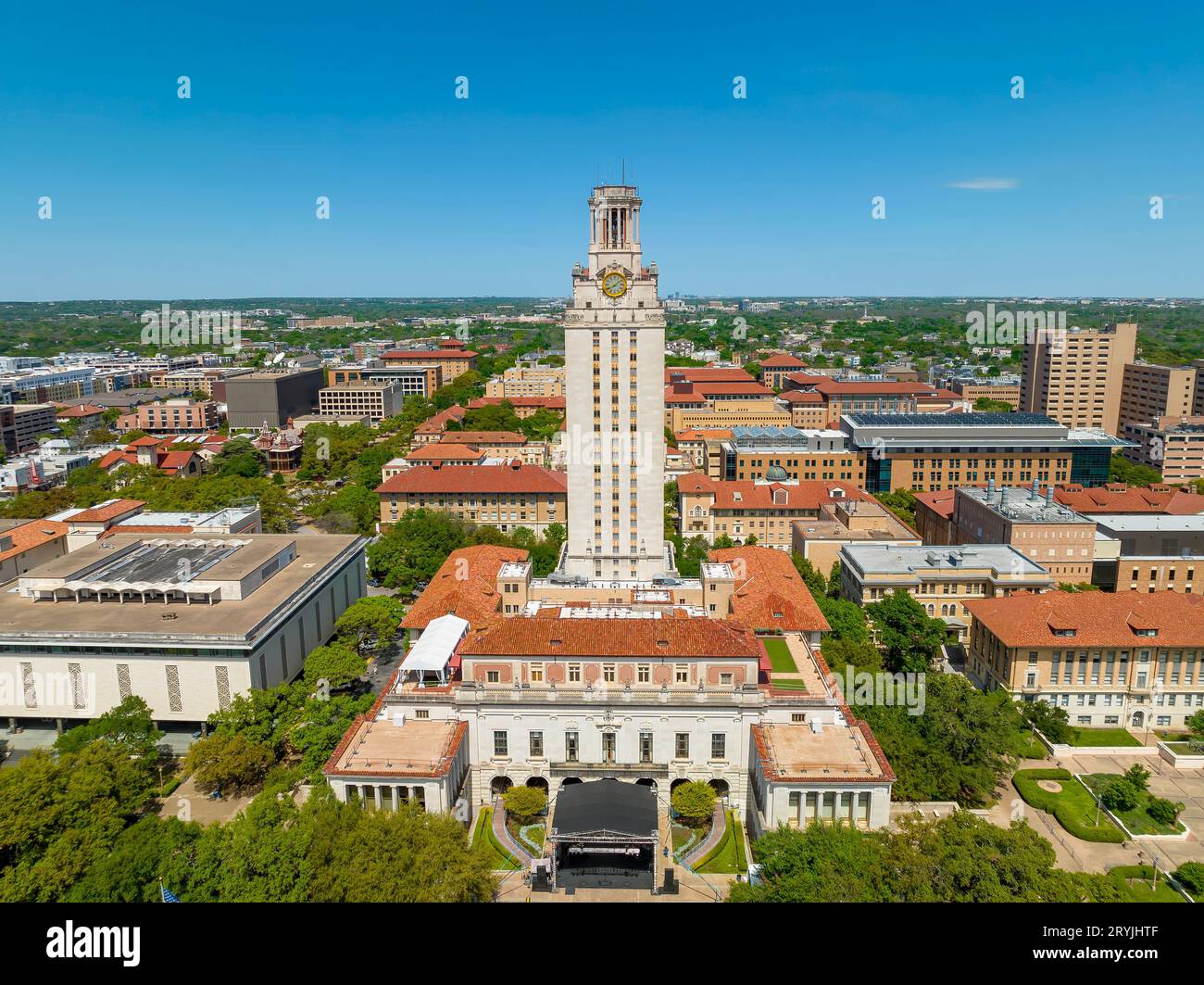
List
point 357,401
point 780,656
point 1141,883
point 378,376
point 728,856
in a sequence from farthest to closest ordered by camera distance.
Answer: point 378,376, point 357,401, point 780,656, point 728,856, point 1141,883

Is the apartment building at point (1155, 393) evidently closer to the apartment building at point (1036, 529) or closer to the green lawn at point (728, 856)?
the apartment building at point (1036, 529)

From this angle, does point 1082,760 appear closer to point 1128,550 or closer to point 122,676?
point 1128,550

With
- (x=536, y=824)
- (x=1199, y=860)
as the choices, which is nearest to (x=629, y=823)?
(x=536, y=824)

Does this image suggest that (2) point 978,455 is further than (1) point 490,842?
Yes

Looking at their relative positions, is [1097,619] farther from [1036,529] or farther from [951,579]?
[1036,529]

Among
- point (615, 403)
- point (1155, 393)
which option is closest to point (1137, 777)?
point (615, 403)

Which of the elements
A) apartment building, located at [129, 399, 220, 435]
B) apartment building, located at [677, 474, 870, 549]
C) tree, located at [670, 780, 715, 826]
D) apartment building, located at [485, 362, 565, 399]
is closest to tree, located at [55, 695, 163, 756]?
tree, located at [670, 780, 715, 826]

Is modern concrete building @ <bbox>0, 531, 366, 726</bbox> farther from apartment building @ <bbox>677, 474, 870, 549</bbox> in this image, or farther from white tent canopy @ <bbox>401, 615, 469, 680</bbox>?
apartment building @ <bbox>677, 474, 870, 549</bbox>
